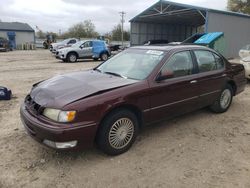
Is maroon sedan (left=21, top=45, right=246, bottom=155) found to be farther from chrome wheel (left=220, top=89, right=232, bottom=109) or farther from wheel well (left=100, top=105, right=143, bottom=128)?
chrome wheel (left=220, top=89, right=232, bottom=109)

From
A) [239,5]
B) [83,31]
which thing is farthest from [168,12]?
[83,31]

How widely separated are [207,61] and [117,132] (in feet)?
8.59

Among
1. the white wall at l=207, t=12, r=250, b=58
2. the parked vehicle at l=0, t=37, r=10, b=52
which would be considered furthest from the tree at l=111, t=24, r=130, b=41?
the white wall at l=207, t=12, r=250, b=58

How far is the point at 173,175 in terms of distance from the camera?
10.8 ft

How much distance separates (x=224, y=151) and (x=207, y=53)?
215 cm

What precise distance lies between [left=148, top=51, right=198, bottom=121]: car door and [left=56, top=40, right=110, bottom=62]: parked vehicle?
543 inches

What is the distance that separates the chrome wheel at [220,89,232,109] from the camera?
222 inches

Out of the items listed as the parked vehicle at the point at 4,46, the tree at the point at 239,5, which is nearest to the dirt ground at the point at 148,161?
the parked vehicle at the point at 4,46

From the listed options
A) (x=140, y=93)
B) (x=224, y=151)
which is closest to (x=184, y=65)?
(x=140, y=93)

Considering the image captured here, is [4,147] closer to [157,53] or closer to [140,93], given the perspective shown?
[140,93]

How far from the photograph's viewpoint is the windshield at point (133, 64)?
4.18 meters

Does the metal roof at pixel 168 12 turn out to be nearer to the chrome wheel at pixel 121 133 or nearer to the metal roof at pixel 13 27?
the chrome wheel at pixel 121 133

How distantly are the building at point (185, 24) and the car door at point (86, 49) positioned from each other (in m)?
7.73

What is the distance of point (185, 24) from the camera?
31.2m
